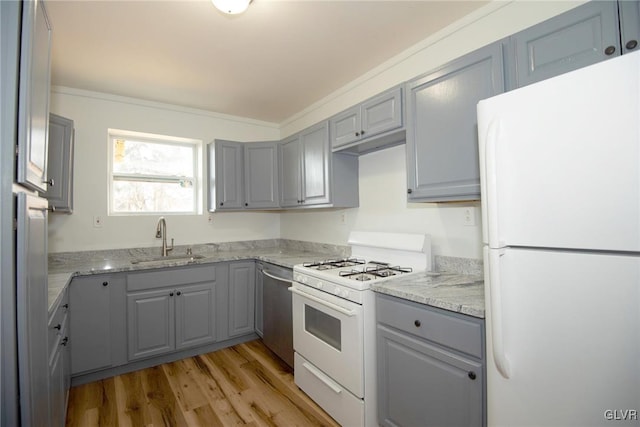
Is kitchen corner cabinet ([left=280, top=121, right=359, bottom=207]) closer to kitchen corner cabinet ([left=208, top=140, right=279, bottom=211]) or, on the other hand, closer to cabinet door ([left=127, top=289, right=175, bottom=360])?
kitchen corner cabinet ([left=208, top=140, right=279, bottom=211])

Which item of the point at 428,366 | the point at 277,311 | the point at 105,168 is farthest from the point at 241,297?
the point at 428,366

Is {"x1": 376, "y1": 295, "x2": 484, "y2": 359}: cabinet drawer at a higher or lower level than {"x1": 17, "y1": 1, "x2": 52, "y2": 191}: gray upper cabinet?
lower

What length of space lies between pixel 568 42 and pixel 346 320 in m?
1.68

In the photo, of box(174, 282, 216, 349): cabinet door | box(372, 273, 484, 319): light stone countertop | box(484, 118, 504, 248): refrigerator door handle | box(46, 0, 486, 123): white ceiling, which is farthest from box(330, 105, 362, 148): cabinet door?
box(174, 282, 216, 349): cabinet door

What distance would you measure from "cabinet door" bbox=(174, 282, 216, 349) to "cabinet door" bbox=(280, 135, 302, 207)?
3.72 ft

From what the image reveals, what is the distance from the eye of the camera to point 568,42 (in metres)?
1.24

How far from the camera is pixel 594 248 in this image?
906 millimetres

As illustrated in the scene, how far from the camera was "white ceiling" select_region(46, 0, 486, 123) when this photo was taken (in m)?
1.81

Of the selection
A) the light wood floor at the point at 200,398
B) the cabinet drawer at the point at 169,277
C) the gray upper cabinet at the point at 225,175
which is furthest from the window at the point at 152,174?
the light wood floor at the point at 200,398

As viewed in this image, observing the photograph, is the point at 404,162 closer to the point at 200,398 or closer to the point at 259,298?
the point at 259,298

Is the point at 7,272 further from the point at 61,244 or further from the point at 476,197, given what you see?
the point at 61,244

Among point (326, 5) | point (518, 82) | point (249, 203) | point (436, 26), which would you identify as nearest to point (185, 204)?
point (249, 203)

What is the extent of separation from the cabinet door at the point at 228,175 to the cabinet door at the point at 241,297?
2.35 feet

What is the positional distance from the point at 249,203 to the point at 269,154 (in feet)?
1.95
